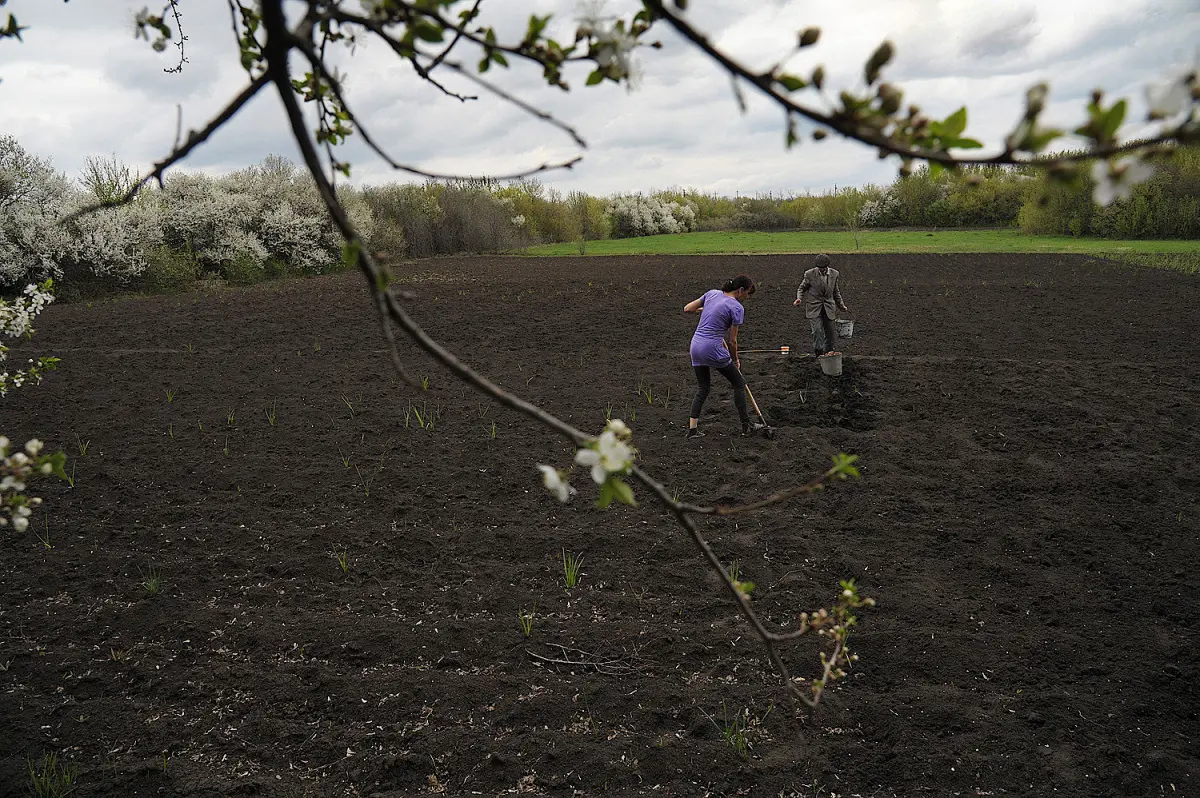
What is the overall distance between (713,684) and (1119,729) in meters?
1.81

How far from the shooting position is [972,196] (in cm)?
4381

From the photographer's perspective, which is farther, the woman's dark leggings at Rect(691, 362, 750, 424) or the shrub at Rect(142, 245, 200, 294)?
the shrub at Rect(142, 245, 200, 294)

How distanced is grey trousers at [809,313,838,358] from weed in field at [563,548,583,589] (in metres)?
5.37

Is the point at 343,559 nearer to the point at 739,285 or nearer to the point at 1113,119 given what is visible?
the point at 739,285

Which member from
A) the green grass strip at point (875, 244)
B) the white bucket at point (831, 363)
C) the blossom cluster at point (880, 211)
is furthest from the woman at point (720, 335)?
the blossom cluster at point (880, 211)

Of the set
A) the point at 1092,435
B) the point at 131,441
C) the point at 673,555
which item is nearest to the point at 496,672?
the point at 673,555

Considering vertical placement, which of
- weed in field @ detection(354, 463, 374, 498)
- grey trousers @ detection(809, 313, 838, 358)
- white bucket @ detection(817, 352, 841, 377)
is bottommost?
weed in field @ detection(354, 463, 374, 498)

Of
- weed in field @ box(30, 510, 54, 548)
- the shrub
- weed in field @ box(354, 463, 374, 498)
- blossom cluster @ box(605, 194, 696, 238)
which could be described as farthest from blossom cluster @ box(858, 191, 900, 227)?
weed in field @ box(30, 510, 54, 548)

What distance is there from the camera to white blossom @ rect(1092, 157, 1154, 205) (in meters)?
0.88

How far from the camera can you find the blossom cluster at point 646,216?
5075 cm

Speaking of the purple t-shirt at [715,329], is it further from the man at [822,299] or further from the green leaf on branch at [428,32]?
the green leaf on branch at [428,32]

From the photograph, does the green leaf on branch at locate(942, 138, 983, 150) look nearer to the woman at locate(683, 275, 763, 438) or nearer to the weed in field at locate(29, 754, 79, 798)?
the weed in field at locate(29, 754, 79, 798)

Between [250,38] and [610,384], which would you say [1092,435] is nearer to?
[610,384]

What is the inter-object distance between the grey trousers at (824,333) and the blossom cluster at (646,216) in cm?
4224
